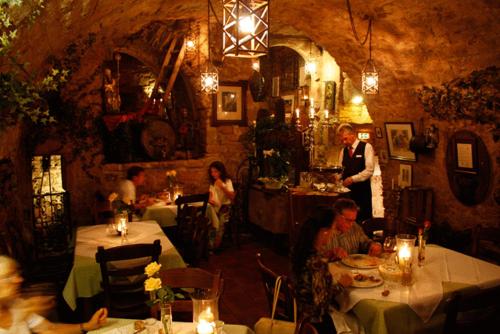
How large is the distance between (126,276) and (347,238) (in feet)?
6.06

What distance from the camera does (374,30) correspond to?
5.20 metres

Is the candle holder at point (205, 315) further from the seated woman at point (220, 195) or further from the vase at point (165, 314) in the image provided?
the seated woman at point (220, 195)

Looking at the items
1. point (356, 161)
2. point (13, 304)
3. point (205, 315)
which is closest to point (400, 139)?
point (356, 161)

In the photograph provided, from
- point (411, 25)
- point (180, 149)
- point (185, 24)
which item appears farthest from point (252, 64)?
point (411, 25)

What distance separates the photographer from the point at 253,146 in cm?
776

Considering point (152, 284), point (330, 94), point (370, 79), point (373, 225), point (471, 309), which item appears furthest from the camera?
point (330, 94)

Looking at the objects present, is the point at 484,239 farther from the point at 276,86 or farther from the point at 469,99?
the point at 276,86

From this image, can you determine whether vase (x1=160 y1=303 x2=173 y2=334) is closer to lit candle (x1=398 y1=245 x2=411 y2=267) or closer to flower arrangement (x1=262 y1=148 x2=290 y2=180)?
lit candle (x1=398 y1=245 x2=411 y2=267)

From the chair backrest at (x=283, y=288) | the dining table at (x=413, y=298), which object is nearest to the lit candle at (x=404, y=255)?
the dining table at (x=413, y=298)

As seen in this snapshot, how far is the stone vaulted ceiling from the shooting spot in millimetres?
3949

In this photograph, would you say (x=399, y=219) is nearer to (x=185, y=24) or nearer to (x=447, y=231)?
(x=447, y=231)

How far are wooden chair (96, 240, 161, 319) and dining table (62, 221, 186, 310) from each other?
0.48 ft

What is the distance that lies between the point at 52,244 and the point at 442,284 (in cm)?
541

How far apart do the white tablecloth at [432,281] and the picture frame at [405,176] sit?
2054mm
